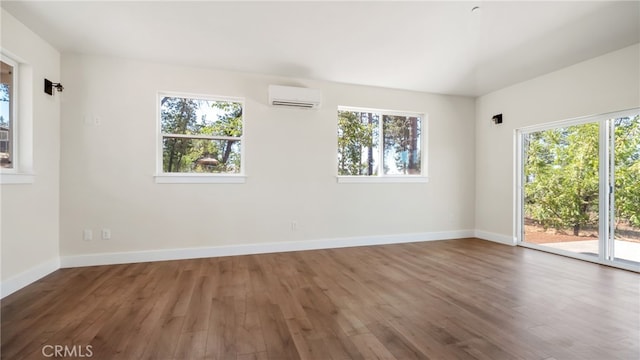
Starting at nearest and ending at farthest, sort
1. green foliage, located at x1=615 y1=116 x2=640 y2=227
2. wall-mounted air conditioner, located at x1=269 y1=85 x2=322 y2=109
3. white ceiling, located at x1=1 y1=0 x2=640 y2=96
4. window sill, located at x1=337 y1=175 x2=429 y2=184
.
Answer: white ceiling, located at x1=1 y1=0 x2=640 y2=96, green foliage, located at x1=615 y1=116 x2=640 y2=227, wall-mounted air conditioner, located at x1=269 y1=85 x2=322 y2=109, window sill, located at x1=337 y1=175 x2=429 y2=184

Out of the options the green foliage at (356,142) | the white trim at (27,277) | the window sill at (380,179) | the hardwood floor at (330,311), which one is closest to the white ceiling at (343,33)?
the green foliage at (356,142)

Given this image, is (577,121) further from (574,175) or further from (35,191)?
(35,191)

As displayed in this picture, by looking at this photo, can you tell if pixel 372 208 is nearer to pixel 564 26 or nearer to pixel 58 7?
pixel 564 26

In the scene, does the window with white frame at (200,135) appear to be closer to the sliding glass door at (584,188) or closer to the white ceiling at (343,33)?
the white ceiling at (343,33)

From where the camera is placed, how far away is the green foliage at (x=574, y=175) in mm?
3229

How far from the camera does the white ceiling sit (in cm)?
253

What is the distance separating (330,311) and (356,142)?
294cm

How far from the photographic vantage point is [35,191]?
2828 mm

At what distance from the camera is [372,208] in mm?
4523

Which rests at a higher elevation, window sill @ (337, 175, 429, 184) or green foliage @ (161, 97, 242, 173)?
green foliage @ (161, 97, 242, 173)

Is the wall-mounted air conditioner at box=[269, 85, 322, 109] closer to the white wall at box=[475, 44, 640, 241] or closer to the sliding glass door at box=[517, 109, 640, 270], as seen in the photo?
the white wall at box=[475, 44, 640, 241]

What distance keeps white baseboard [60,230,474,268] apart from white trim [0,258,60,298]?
16 centimetres

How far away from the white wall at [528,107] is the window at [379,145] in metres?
1.19

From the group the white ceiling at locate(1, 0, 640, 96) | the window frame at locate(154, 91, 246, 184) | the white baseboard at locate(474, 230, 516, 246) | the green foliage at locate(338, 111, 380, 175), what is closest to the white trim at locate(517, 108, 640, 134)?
the white ceiling at locate(1, 0, 640, 96)
